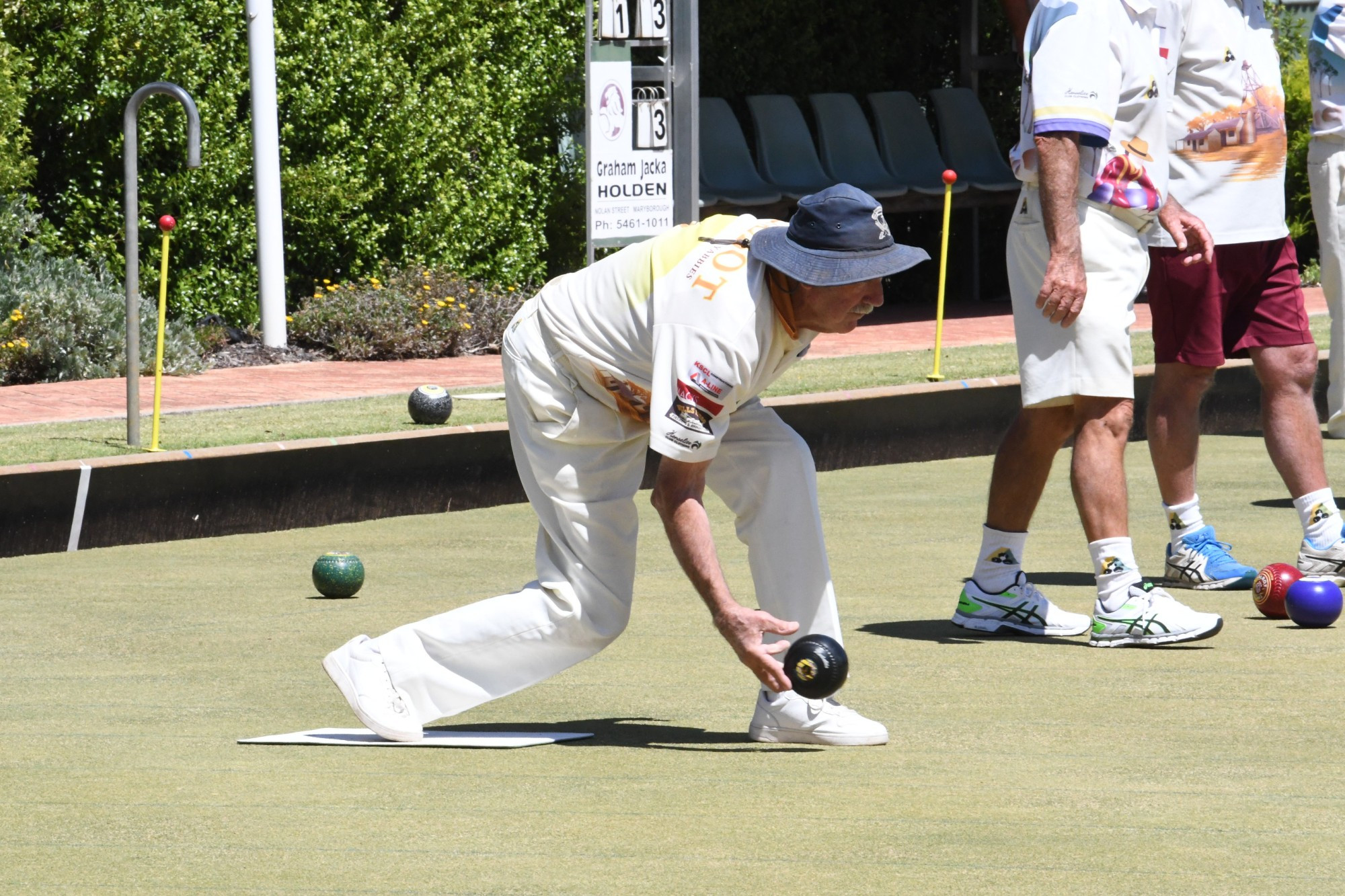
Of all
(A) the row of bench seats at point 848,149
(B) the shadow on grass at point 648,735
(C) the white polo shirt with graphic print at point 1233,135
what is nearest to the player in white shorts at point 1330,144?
(C) the white polo shirt with graphic print at point 1233,135

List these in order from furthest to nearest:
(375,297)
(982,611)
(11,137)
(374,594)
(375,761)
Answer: (375,297) < (11,137) < (374,594) < (982,611) < (375,761)

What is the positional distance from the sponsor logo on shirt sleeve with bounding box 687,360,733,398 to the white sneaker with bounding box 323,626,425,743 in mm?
917

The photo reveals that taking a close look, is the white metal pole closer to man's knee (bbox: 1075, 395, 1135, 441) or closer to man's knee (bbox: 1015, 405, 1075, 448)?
man's knee (bbox: 1015, 405, 1075, 448)

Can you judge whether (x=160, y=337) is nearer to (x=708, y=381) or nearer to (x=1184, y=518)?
(x=1184, y=518)

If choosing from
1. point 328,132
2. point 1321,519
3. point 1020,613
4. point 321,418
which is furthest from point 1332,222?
point 328,132

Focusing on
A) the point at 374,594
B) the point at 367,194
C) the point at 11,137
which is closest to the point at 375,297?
the point at 367,194

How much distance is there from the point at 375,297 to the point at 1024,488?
713 centimetres

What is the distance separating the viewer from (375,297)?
12109mm

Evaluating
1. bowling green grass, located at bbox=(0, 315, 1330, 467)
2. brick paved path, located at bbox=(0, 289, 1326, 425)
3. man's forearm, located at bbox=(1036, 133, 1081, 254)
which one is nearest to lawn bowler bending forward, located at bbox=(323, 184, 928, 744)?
man's forearm, located at bbox=(1036, 133, 1081, 254)

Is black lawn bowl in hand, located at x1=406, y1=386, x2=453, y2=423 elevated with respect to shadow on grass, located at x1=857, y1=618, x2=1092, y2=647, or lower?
elevated

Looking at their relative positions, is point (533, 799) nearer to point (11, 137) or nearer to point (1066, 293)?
point (1066, 293)

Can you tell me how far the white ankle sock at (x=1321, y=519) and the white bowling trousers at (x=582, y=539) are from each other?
213cm

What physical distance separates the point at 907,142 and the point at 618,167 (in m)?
5.30

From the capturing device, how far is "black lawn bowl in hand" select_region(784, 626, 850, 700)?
4082 millimetres
